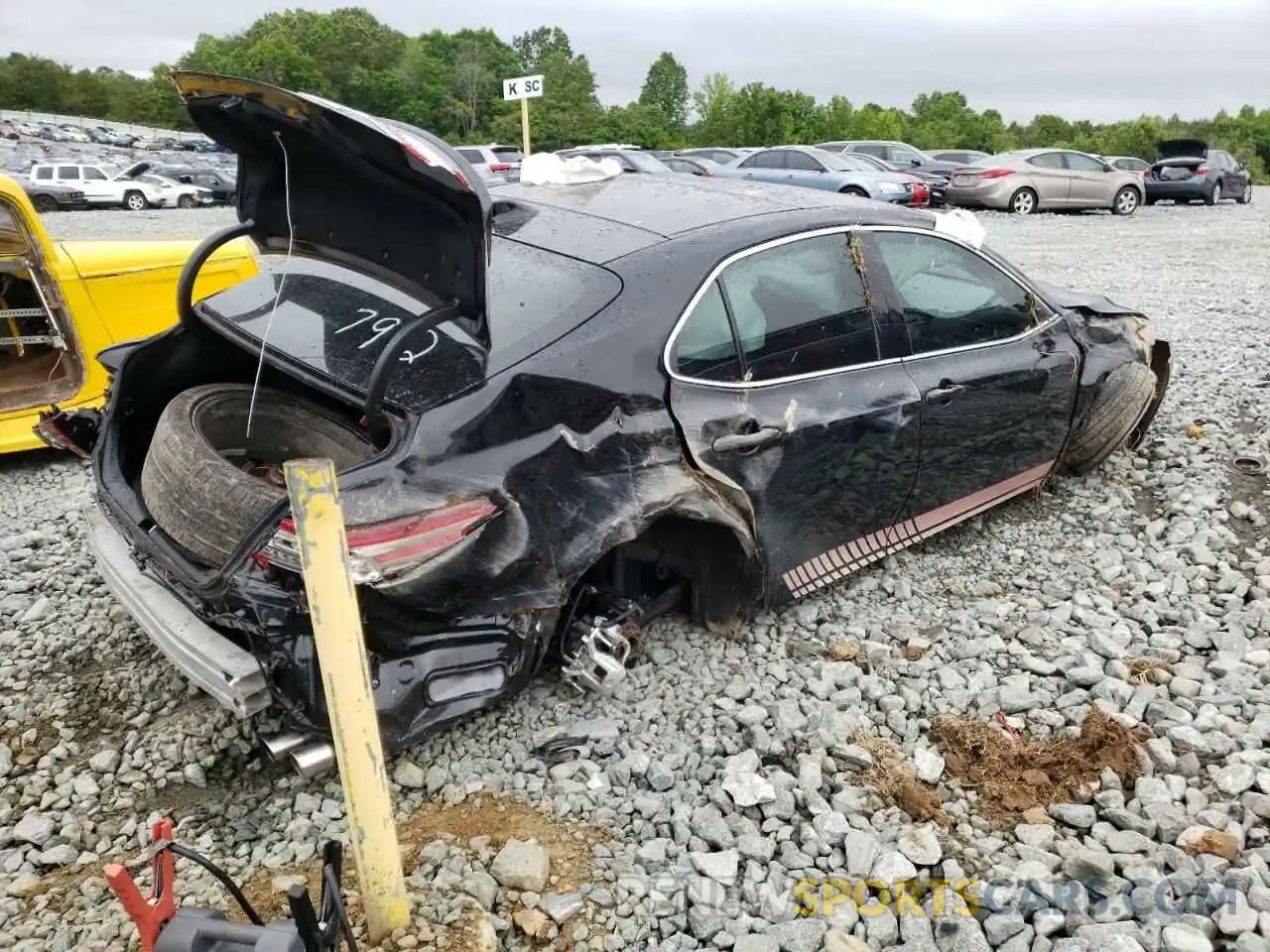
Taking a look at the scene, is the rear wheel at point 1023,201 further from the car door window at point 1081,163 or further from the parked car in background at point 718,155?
A: the parked car in background at point 718,155

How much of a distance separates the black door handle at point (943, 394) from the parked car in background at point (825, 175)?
14.3m

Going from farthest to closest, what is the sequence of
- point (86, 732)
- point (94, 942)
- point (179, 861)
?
1. point (86, 732)
2. point (179, 861)
3. point (94, 942)

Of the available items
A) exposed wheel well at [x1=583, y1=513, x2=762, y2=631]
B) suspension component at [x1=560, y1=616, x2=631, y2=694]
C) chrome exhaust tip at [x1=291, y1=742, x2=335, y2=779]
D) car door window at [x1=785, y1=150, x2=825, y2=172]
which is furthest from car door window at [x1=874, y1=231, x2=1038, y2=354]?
car door window at [x1=785, y1=150, x2=825, y2=172]

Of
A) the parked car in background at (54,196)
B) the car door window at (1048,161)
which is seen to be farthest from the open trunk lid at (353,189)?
the parked car in background at (54,196)

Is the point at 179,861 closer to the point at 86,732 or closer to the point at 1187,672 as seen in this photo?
the point at 86,732

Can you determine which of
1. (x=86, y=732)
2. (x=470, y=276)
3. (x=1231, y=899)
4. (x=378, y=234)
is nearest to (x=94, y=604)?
(x=86, y=732)

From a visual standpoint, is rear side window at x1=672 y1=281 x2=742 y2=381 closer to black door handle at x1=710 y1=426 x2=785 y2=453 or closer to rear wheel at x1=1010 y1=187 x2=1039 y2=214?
black door handle at x1=710 y1=426 x2=785 y2=453

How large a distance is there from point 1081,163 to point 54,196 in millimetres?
24800

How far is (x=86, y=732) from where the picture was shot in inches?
121

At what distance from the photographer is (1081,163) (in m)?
19.8

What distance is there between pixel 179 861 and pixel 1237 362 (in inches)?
286

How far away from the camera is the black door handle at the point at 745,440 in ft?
9.98

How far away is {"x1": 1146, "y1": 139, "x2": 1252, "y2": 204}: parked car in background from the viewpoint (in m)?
22.2

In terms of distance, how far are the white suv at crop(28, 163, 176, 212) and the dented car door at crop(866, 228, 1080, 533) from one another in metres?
26.2
